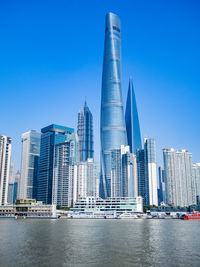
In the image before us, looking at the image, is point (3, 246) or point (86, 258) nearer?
point (86, 258)

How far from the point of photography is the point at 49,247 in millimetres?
55531

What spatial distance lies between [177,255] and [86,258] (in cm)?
1480

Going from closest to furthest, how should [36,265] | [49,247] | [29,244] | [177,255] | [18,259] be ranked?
→ 1. [36,265]
2. [18,259]
3. [177,255]
4. [49,247]
5. [29,244]

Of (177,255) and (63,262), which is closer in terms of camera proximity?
(63,262)

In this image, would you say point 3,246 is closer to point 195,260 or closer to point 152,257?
point 152,257

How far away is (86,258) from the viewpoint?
45531 millimetres

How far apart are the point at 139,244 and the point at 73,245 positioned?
13.2 meters

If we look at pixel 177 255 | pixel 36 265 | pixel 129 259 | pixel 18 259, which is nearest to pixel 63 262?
pixel 36 265

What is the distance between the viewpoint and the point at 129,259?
1751 inches

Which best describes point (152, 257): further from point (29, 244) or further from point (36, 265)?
point (29, 244)

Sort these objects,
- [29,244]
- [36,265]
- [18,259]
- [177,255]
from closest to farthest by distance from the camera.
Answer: [36,265] < [18,259] < [177,255] < [29,244]

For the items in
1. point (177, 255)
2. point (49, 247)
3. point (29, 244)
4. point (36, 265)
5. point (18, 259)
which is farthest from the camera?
point (29, 244)

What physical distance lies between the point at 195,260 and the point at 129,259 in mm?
9829

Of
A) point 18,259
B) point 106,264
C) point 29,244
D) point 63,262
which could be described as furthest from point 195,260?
point 29,244
